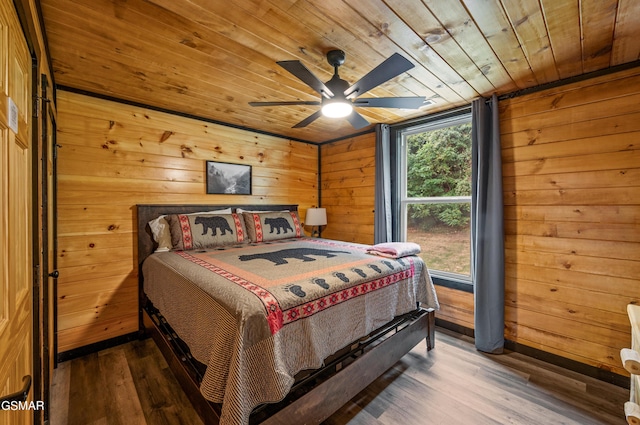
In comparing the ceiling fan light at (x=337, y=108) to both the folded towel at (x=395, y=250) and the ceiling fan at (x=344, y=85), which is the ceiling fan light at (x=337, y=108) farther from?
the folded towel at (x=395, y=250)

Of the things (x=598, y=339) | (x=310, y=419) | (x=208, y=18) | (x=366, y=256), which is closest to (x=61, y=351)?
(x=310, y=419)

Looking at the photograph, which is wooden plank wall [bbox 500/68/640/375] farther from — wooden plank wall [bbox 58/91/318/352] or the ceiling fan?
wooden plank wall [bbox 58/91/318/352]

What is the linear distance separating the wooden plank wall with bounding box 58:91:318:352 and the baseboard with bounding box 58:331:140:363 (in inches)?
1.5

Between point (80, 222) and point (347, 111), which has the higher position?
point (347, 111)

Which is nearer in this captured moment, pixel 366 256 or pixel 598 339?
pixel 598 339

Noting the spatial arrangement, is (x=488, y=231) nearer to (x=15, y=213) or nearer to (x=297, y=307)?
(x=297, y=307)

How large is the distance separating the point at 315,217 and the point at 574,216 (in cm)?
265

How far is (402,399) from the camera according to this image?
191cm

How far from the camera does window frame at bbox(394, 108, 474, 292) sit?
113 inches

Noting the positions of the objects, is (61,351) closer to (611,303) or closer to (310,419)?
(310,419)

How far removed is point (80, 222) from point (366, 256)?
245 cm

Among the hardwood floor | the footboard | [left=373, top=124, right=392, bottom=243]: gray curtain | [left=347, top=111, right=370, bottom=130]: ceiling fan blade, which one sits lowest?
the hardwood floor

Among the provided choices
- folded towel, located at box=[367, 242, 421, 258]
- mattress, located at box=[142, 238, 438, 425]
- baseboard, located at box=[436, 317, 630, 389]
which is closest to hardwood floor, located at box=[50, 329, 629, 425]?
baseboard, located at box=[436, 317, 630, 389]

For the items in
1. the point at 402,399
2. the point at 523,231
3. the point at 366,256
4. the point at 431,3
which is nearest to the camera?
the point at 431,3
